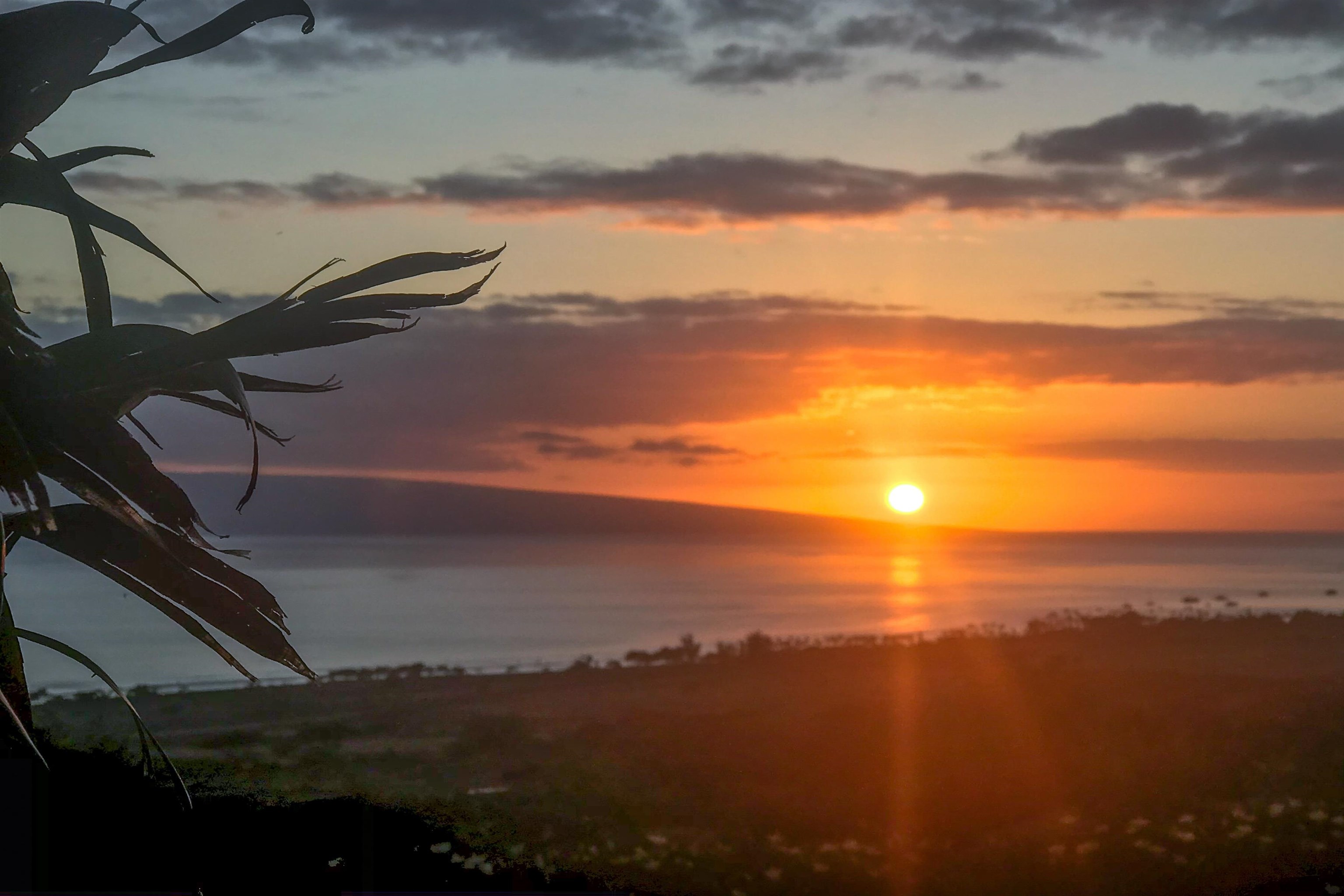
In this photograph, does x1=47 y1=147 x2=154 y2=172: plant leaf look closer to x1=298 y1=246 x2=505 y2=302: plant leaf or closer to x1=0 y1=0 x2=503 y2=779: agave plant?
x1=0 y1=0 x2=503 y2=779: agave plant

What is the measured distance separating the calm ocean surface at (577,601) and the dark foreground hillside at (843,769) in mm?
3141

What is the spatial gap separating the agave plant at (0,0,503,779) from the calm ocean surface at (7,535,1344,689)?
0.30 meters

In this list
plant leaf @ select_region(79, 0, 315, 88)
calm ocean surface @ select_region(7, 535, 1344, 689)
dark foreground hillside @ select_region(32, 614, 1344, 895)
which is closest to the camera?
plant leaf @ select_region(79, 0, 315, 88)

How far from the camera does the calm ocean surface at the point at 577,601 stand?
32906 mm

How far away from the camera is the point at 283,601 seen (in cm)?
5834

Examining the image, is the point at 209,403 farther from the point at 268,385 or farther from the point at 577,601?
the point at 577,601

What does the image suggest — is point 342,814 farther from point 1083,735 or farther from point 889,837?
point 1083,735

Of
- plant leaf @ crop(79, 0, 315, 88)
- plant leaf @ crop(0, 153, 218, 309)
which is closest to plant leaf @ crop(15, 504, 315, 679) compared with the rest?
plant leaf @ crop(0, 153, 218, 309)

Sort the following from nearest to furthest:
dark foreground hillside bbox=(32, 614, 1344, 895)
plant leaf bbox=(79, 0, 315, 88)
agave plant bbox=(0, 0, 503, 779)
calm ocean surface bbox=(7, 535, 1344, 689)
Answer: agave plant bbox=(0, 0, 503, 779) < plant leaf bbox=(79, 0, 315, 88) < dark foreground hillside bbox=(32, 614, 1344, 895) < calm ocean surface bbox=(7, 535, 1344, 689)

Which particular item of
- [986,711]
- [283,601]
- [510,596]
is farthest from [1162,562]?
[986,711]

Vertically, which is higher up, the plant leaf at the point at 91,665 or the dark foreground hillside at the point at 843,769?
the plant leaf at the point at 91,665

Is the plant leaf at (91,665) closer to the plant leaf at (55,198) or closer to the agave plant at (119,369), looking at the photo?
the agave plant at (119,369)

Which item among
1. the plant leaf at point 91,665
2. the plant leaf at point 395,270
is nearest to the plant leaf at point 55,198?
the plant leaf at point 395,270

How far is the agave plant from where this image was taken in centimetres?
353
